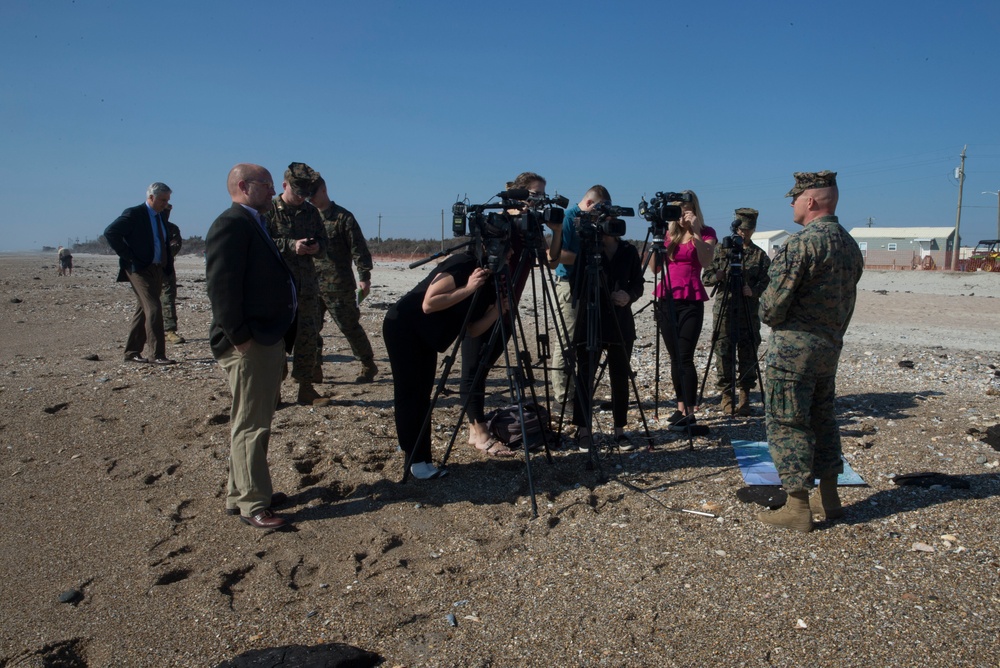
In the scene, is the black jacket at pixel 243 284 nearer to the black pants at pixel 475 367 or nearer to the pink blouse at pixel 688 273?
the black pants at pixel 475 367

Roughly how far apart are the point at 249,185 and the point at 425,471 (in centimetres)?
206

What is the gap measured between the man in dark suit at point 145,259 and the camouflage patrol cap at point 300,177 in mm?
2764

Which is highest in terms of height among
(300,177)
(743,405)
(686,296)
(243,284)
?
(300,177)

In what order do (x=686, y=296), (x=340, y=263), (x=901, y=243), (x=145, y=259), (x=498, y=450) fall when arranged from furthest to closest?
(x=901, y=243) < (x=145, y=259) < (x=340, y=263) < (x=686, y=296) < (x=498, y=450)

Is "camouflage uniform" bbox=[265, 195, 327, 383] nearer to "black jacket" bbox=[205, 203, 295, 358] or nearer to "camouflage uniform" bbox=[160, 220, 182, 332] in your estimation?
"black jacket" bbox=[205, 203, 295, 358]

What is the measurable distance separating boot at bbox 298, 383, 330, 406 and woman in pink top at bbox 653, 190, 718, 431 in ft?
9.79

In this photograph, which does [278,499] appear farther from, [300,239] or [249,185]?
[300,239]

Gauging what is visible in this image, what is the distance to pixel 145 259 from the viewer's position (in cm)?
773

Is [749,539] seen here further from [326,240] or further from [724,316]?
[326,240]

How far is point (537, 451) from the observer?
5.17 m

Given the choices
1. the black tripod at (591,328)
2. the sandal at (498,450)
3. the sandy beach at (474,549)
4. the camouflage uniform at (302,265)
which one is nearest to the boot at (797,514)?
the sandy beach at (474,549)

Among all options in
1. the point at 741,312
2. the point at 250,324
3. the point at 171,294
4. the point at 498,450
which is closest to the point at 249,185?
the point at 250,324

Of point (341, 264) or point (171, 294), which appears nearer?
point (341, 264)

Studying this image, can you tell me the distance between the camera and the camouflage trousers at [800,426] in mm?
3627
